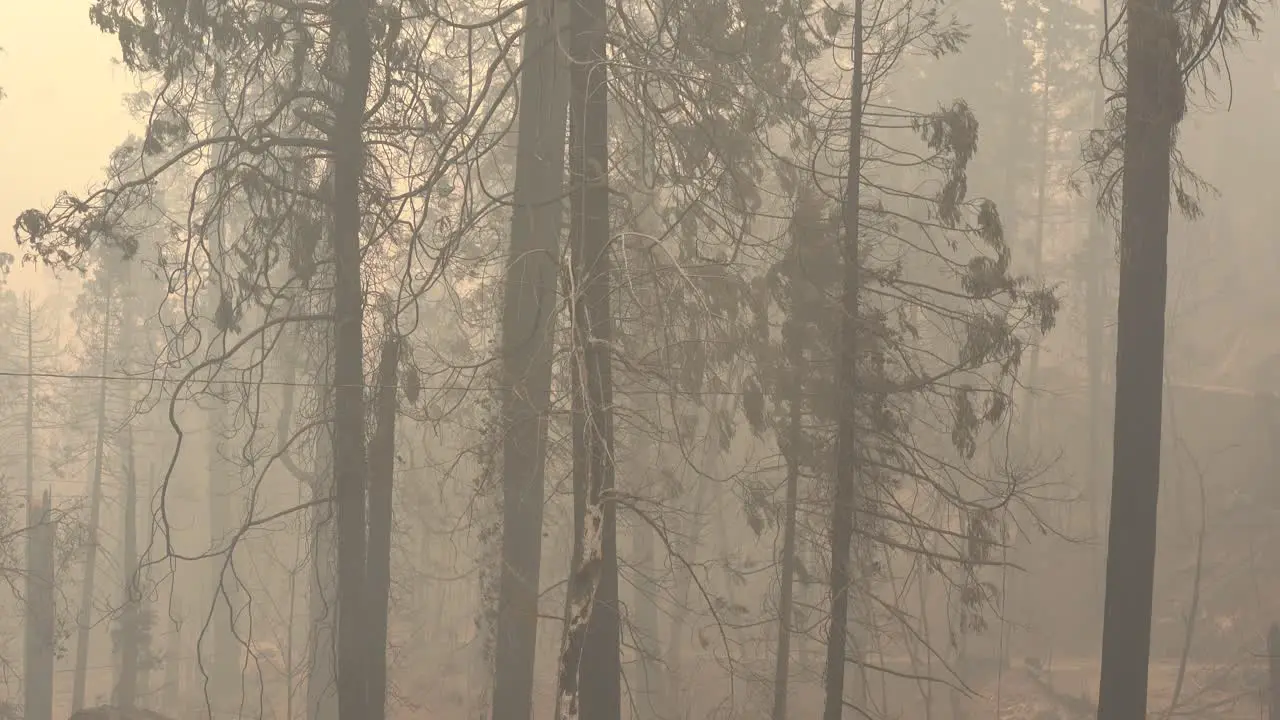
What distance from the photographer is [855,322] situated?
11.5 metres

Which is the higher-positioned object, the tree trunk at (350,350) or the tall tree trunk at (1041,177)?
the tall tree trunk at (1041,177)

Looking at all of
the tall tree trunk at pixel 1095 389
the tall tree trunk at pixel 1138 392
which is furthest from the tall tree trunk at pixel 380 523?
the tall tree trunk at pixel 1095 389

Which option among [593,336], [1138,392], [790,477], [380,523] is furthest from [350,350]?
[1138,392]

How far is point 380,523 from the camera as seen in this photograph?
11.2 metres

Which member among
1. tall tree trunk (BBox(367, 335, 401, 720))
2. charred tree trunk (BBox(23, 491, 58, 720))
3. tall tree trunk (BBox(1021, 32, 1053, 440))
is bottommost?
charred tree trunk (BBox(23, 491, 58, 720))

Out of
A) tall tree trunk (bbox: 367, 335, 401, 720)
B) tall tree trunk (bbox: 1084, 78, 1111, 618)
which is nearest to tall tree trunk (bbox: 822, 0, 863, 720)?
tall tree trunk (bbox: 367, 335, 401, 720)

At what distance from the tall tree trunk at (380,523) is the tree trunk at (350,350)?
300 millimetres

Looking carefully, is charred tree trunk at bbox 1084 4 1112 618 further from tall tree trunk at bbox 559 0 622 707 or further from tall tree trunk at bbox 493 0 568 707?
tall tree trunk at bbox 559 0 622 707

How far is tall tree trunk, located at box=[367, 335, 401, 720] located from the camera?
34.7ft

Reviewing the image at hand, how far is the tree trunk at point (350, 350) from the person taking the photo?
33.8 feet

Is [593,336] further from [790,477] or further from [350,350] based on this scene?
[790,477]

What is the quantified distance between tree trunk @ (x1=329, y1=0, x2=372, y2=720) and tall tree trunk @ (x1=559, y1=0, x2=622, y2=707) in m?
2.65

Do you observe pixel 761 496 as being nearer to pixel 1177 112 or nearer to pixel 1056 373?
pixel 1177 112

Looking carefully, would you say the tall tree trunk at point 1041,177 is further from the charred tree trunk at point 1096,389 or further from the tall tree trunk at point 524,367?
the tall tree trunk at point 524,367
